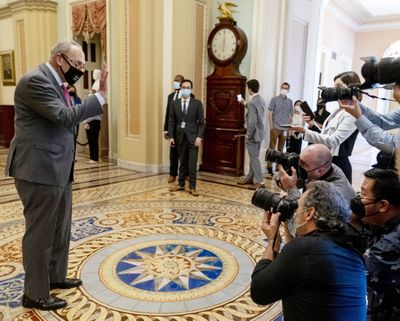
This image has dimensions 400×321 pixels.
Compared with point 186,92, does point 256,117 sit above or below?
below

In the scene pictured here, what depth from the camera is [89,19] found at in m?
6.93

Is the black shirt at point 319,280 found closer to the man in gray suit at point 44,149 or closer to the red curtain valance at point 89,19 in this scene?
the man in gray suit at point 44,149

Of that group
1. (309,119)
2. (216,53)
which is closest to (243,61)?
(216,53)

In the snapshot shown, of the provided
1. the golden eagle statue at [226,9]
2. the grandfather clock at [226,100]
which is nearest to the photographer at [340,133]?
the grandfather clock at [226,100]

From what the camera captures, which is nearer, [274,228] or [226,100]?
[274,228]

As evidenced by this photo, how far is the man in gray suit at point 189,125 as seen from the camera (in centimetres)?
457

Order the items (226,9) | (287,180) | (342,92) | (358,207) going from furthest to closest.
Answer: (226,9) < (287,180) < (342,92) < (358,207)

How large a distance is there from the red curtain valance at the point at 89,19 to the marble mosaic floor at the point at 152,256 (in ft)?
11.9

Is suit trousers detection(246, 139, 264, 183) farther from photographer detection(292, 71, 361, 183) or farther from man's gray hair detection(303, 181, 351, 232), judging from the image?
man's gray hair detection(303, 181, 351, 232)

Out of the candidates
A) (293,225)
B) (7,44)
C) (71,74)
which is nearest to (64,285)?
(71,74)

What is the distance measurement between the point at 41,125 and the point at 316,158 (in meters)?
1.45

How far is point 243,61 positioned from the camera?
18.7ft

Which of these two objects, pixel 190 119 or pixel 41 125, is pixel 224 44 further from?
pixel 41 125

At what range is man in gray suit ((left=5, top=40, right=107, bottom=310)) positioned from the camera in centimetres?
181
